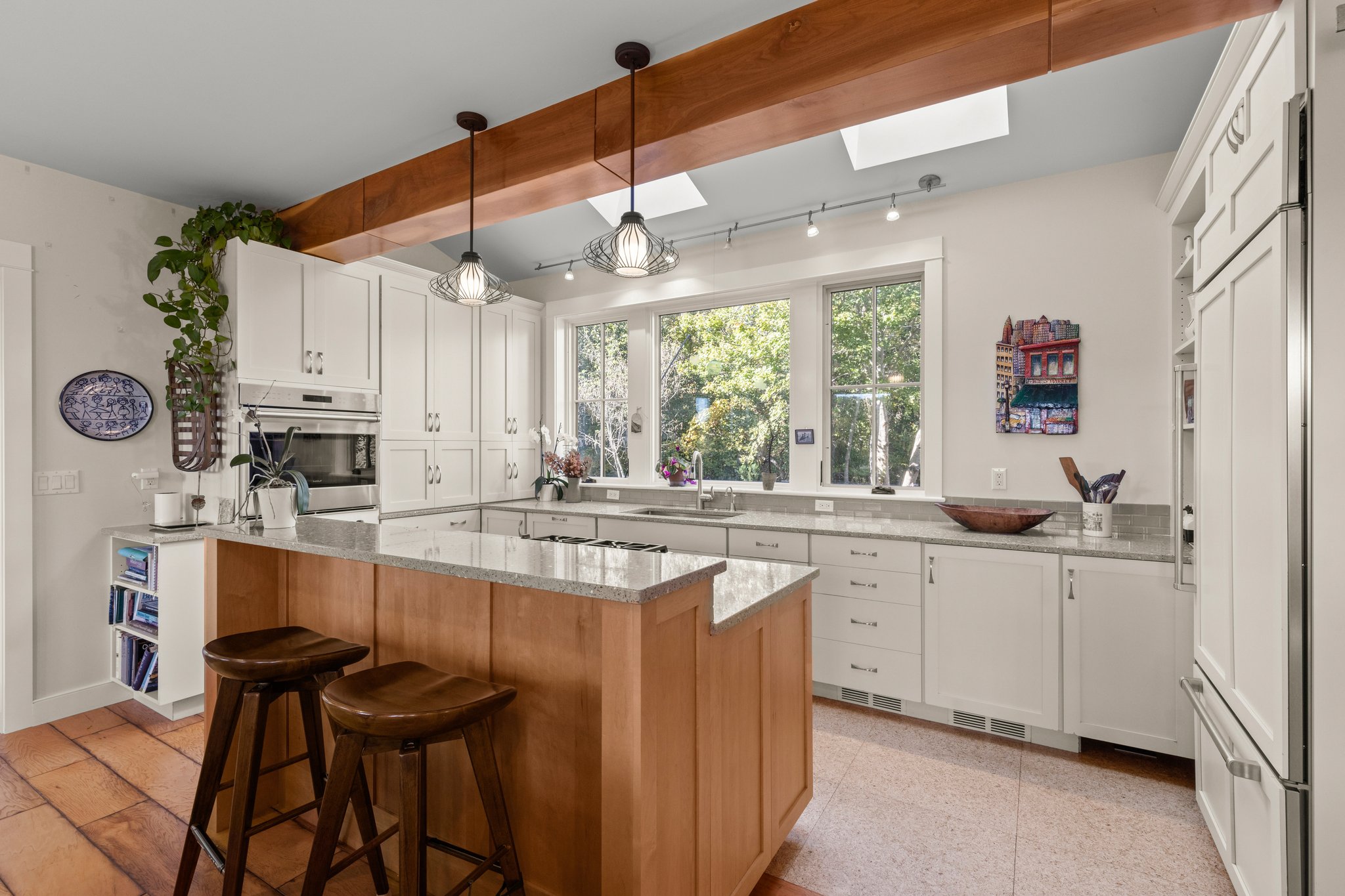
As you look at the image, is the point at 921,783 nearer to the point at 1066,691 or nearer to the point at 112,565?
the point at 1066,691

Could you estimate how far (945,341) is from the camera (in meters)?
3.46

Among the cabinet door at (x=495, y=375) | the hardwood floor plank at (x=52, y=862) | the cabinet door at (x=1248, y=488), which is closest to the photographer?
the cabinet door at (x=1248, y=488)

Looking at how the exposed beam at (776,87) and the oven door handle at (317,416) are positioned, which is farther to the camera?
the oven door handle at (317,416)

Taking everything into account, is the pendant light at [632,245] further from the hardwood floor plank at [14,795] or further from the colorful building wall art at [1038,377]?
the hardwood floor plank at [14,795]

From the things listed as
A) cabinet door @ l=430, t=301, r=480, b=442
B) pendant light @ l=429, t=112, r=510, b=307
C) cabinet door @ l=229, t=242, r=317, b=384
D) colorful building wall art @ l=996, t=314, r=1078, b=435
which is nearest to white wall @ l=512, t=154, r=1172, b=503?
colorful building wall art @ l=996, t=314, r=1078, b=435

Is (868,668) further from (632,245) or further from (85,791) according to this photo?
(85,791)

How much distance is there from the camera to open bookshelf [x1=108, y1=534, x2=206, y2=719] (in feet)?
9.97

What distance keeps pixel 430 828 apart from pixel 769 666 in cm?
112

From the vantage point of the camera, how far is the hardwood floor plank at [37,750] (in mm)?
2623

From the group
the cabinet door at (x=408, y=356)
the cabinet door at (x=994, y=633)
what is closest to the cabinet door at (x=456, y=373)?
the cabinet door at (x=408, y=356)

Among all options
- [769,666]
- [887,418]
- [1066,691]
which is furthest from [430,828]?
[887,418]

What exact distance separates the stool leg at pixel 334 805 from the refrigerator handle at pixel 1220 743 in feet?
6.89

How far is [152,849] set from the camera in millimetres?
2078

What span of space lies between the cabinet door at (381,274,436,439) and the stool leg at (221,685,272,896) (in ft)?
8.24
